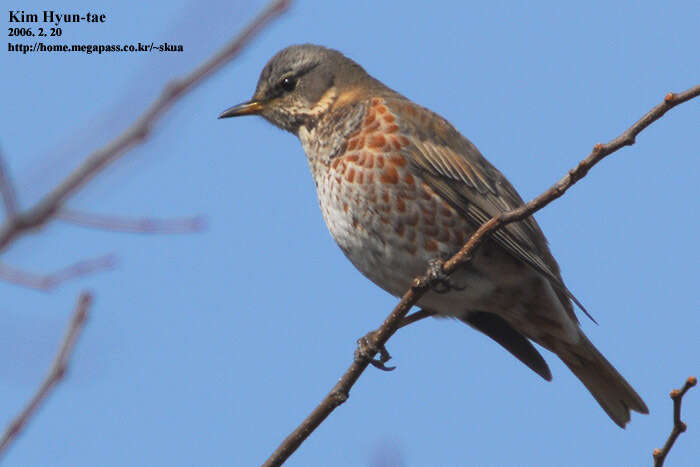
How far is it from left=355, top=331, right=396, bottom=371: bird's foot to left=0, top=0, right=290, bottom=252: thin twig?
11.3 ft

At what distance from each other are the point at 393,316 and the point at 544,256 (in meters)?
1.94

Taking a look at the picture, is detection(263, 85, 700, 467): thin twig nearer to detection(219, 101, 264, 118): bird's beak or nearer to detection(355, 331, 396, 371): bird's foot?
detection(355, 331, 396, 371): bird's foot

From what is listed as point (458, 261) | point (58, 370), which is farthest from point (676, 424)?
point (58, 370)

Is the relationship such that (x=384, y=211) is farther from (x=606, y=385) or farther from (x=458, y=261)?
(x=606, y=385)

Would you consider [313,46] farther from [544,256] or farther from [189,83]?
[189,83]

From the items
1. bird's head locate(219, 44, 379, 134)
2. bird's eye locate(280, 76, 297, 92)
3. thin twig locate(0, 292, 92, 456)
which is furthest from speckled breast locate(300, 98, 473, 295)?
thin twig locate(0, 292, 92, 456)

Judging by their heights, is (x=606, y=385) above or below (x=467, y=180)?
below

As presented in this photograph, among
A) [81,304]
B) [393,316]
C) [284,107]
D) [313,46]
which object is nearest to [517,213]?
[393,316]

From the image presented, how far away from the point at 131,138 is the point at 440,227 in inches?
174

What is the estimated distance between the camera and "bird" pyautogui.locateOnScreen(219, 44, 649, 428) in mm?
6508

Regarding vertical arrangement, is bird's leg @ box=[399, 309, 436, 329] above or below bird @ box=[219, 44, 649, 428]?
below

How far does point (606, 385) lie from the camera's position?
7.07 m

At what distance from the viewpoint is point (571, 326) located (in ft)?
22.8

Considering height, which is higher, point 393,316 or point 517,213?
Answer: point 517,213
